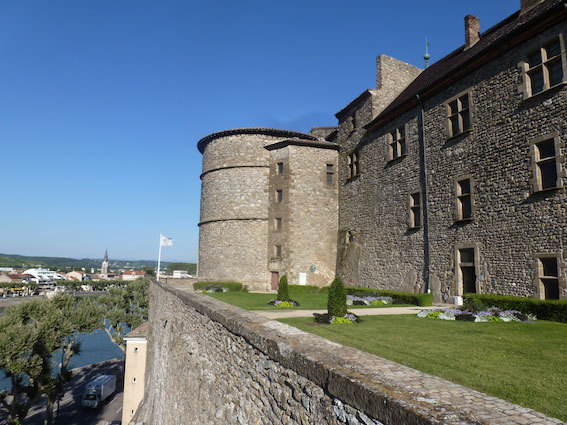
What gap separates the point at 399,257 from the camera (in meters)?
20.8

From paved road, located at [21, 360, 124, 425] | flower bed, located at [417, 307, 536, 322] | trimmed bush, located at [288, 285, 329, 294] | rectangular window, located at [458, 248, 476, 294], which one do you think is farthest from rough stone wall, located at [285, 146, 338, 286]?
paved road, located at [21, 360, 124, 425]

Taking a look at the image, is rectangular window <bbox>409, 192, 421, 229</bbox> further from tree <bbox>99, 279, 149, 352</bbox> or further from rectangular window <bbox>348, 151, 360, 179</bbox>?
tree <bbox>99, 279, 149, 352</bbox>

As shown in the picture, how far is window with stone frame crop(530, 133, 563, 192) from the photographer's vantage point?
1295 centimetres

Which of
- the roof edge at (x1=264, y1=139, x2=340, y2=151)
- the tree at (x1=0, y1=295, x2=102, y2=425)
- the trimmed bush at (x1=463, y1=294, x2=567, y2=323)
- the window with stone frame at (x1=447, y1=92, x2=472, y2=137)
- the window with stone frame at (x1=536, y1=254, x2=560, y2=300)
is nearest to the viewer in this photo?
the trimmed bush at (x1=463, y1=294, x2=567, y2=323)

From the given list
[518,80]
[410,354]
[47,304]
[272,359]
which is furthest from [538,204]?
[47,304]

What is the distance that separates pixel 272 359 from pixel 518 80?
15.2m

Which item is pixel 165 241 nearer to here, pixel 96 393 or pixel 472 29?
pixel 96 393

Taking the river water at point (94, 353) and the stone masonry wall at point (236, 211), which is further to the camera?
the river water at point (94, 353)

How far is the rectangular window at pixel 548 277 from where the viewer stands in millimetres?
12953

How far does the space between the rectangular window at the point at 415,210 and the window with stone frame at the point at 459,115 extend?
12.3 feet

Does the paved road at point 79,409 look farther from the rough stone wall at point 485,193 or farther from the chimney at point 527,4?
the chimney at point 527,4

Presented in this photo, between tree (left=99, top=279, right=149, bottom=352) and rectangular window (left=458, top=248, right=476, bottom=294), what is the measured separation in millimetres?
37878

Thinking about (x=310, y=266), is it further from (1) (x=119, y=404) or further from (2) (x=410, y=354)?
(1) (x=119, y=404)

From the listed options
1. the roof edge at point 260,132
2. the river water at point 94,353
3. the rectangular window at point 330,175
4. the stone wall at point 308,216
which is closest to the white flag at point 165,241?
the stone wall at point 308,216
